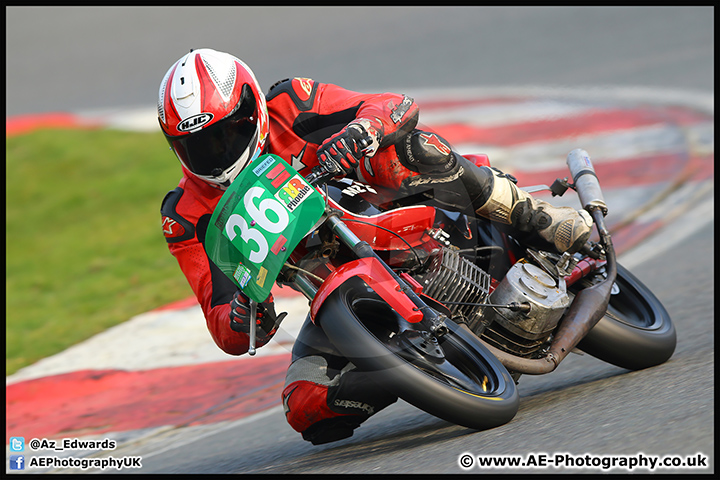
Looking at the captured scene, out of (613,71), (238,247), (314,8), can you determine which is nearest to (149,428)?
(238,247)

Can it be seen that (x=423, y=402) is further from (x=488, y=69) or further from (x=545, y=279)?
(x=488, y=69)

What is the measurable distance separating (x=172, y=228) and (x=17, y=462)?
5.63 ft

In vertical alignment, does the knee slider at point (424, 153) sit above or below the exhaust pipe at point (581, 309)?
above

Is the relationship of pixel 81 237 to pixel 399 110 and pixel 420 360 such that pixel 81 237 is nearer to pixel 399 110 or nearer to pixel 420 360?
pixel 399 110

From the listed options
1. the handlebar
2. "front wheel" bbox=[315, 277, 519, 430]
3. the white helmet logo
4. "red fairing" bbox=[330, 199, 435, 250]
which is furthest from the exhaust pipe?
the white helmet logo

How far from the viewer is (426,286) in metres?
3.16

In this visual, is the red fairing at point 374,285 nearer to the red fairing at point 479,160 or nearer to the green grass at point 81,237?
the red fairing at point 479,160

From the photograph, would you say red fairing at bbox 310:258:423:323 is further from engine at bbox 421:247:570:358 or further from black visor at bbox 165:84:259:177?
black visor at bbox 165:84:259:177

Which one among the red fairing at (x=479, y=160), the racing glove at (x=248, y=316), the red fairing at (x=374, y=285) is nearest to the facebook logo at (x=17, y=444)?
the racing glove at (x=248, y=316)

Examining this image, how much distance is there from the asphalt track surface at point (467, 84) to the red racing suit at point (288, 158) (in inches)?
29.2

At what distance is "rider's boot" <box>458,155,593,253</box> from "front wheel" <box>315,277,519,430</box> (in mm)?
651

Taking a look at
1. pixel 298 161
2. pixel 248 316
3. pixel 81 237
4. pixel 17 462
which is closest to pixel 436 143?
pixel 298 161

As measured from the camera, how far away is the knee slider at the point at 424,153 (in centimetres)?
322

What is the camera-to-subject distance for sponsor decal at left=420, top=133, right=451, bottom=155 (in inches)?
128
